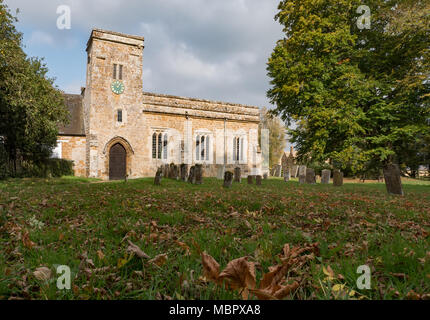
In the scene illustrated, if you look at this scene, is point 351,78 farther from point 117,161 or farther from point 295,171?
point 295,171

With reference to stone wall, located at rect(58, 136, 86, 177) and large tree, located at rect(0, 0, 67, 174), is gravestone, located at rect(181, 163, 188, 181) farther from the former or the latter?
stone wall, located at rect(58, 136, 86, 177)

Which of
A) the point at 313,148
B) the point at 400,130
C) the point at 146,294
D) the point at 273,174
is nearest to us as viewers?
the point at 146,294

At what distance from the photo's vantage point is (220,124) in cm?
2841

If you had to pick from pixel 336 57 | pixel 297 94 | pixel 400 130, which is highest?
pixel 336 57

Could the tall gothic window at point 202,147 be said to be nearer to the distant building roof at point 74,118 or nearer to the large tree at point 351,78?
the distant building roof at point 74,118

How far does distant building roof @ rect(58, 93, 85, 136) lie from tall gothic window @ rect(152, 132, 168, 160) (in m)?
6.30

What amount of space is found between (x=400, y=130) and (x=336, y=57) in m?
5.66

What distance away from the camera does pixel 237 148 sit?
2942 cm

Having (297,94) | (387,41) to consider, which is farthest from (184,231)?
(387,41)

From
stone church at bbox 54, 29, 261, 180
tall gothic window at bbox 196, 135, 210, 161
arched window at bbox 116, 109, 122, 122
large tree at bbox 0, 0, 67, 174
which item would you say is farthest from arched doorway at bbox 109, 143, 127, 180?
tall gothic window at bbox 196, 135, 210, 161

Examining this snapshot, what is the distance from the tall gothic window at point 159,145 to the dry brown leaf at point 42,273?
2366 centimetres

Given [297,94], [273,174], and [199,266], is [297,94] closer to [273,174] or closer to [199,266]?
[199,266]

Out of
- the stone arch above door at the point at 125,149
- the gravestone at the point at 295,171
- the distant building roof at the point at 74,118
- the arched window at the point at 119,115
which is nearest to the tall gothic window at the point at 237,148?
the stone arch above door at the point at 125,149

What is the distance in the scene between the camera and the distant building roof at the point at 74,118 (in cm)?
2314
